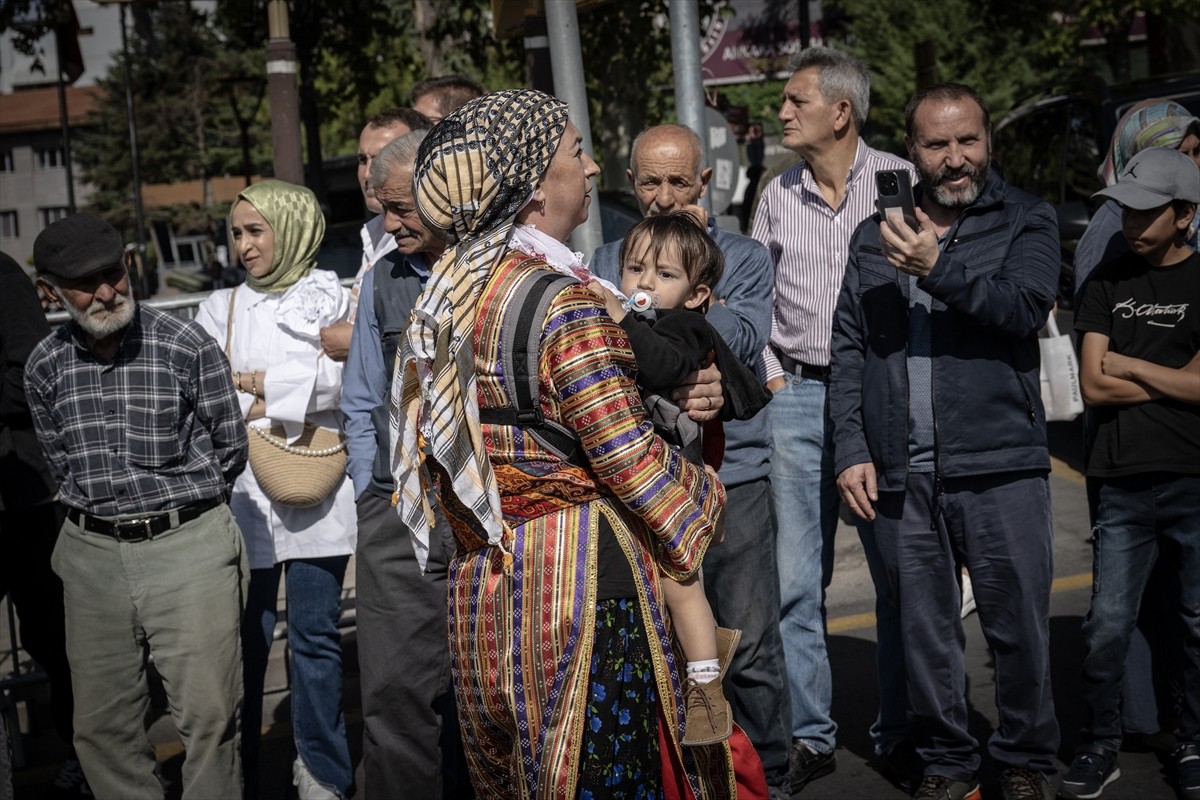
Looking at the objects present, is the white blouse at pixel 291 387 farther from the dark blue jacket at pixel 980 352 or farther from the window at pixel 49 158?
the window at pixel 49 158

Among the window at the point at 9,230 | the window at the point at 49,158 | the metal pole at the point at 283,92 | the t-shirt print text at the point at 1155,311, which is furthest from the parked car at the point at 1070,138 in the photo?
the window at the point at 9,230

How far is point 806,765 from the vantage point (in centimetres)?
507

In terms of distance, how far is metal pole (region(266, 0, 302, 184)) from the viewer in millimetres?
9766

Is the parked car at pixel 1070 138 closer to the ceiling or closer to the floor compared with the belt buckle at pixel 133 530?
closer to the ceiling

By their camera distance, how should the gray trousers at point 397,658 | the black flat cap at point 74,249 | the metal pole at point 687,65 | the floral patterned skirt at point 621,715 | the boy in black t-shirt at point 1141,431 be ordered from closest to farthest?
the floral patterned skirt at point 621,715
the black flat cap at point 74,249
the gray trousers at point 397,658
the boy in black t-shirt at point 1141,431
the metal pole at point 687,65

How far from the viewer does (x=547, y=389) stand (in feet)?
9.62

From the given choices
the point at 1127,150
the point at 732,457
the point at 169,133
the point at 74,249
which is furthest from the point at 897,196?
the point at 169,133

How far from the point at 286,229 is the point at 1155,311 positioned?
Answer: 124 inches

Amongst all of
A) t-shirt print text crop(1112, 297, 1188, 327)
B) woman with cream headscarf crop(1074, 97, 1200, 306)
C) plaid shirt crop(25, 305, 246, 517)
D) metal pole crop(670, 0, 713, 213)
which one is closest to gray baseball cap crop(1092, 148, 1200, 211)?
woman with cream headscarf crop(1074, 97, 1200, 306)

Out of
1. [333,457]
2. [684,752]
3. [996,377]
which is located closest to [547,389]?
[684,752]

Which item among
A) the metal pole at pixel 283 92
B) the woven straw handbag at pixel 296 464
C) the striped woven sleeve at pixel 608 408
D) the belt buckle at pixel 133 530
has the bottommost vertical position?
the belt buckle at pixel 133 530

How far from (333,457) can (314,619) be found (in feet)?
1.98

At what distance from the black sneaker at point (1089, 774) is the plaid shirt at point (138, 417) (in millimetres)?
3087

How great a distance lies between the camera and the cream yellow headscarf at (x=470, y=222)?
2.98 m
